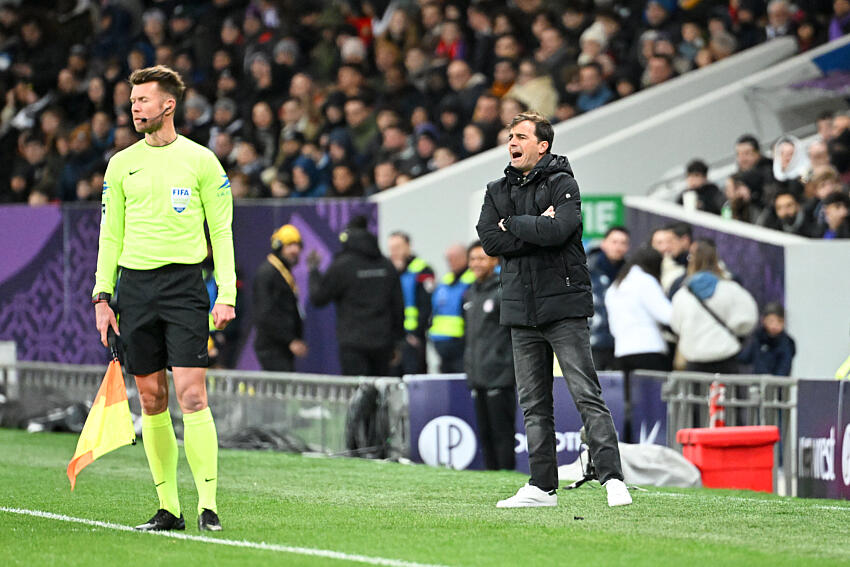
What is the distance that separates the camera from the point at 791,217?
15578 millimetres

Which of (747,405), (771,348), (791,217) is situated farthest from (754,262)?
(747,405)

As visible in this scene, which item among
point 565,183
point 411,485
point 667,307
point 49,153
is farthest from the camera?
point 49,153

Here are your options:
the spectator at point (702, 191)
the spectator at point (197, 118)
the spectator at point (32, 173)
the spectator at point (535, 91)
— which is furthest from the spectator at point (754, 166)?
the spectator at point (32, 173)

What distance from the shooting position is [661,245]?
14.9 metres

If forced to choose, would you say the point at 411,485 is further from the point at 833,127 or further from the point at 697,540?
the point at 833,127

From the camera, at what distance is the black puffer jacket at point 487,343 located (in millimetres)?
13203

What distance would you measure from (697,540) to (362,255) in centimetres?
815

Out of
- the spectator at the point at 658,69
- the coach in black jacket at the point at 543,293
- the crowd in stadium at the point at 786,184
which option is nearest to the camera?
the coach in black jacket at the point at 543,293

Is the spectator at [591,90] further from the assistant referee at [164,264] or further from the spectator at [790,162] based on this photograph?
the assistant referee at [164,264]

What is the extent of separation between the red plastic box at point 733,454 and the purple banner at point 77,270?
6534mm

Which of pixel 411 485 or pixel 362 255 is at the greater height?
pixel 362 255

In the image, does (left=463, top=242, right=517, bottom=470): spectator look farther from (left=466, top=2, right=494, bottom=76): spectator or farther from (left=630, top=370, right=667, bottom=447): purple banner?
(left=466, top=2, right=494, bottom=76): spectator

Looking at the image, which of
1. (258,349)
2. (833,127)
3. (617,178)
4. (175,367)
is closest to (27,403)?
(258,349)

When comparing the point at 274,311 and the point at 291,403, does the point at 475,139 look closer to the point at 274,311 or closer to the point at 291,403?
the point at 274,311
